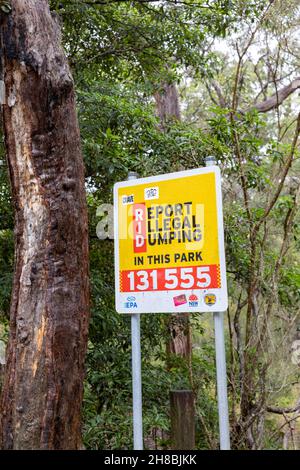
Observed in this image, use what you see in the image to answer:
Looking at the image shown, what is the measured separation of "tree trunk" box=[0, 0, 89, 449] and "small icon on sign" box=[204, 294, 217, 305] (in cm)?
61

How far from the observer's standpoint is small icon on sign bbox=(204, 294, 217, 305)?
2.20 metres

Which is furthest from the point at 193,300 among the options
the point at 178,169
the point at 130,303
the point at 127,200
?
the point at 178,169

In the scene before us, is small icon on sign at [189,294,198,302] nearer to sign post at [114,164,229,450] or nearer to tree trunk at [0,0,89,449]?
sign post at [114,164,229,450]

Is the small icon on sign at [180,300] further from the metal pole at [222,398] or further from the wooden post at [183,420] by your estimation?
the wooden post at [183,420]

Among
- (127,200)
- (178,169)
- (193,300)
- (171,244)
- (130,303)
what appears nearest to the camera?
(193,300)

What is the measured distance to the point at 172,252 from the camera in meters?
2.34

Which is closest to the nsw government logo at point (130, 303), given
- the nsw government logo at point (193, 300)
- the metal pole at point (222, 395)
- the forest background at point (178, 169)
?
the nsw government logo at point (193, 300)

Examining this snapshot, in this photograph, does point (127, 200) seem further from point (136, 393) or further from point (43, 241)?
point (136, 393)

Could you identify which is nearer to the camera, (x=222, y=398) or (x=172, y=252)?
(x=222, y=398)

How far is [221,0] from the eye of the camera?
15.2 feet

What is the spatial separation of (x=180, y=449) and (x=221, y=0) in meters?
4.00

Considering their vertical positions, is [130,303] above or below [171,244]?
below

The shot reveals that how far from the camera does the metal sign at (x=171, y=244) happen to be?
7.34 ft

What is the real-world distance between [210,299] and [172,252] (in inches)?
11.5
